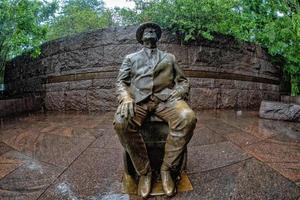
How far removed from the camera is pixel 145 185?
2.24 meters

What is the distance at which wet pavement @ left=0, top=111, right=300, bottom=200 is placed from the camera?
2.28 m

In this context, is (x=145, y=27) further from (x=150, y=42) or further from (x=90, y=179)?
(x=90, y=179)

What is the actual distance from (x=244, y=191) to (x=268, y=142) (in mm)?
1872

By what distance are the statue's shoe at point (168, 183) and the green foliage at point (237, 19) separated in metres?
5.06

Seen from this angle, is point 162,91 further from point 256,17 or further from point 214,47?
point 256,17

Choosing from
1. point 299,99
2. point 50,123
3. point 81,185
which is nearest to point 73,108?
point 50,123

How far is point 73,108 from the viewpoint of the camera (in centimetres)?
753

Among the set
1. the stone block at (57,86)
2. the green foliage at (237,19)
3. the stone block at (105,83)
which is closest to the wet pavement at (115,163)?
the stone block at (105,83)

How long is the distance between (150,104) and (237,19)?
232 inches

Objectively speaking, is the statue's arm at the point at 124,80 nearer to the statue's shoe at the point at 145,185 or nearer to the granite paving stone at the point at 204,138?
the statue's shoe at the point at 145,185

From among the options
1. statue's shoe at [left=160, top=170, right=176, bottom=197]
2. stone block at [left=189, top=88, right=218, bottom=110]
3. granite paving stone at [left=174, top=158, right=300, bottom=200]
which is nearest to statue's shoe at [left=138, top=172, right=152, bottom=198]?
statue's shoe at [left=160, top=170, right=176, bottom=197]

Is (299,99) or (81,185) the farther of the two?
(299,99)

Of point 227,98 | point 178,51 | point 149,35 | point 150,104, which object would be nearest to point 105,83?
point 178,51

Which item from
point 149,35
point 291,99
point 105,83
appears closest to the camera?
point 149,35
